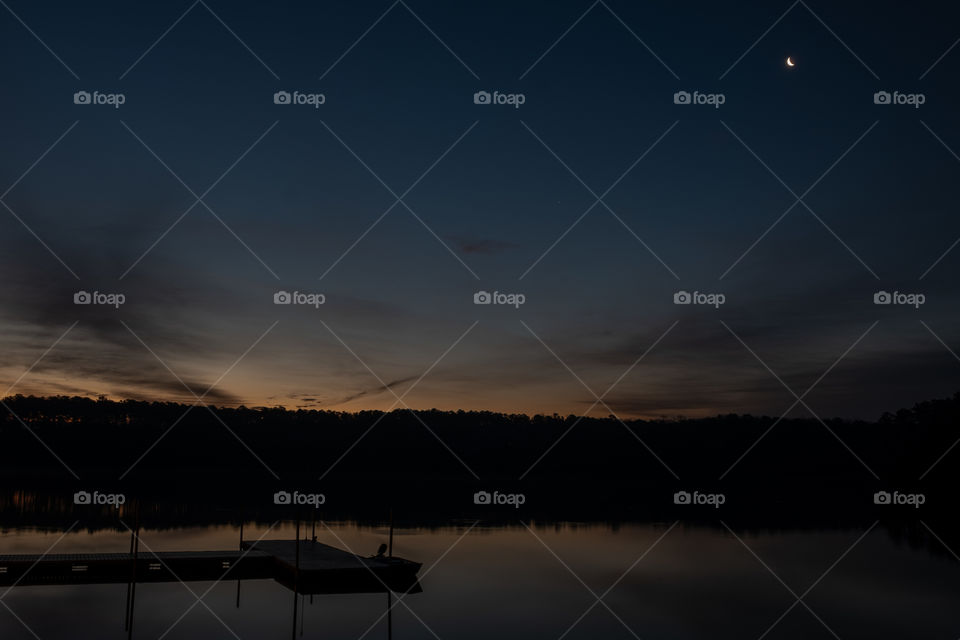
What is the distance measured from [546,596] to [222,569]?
13997mm

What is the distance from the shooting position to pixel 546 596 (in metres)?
36.7

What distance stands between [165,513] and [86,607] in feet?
142

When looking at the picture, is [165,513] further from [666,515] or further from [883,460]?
[883,460]

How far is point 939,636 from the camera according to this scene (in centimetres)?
3109

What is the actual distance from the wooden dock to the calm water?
0.61 metres

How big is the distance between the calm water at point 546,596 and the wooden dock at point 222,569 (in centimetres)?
61

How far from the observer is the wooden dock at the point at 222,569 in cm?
3017

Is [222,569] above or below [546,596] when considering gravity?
above

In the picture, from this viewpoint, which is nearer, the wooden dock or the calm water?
the calm water

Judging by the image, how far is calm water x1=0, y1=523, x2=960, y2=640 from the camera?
1130 inches

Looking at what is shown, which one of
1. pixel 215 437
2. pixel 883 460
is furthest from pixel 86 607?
pixel 215 437

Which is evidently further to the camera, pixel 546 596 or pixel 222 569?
pixel 546 596

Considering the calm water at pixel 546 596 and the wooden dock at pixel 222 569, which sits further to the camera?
the wooden dock at pixel 222 569

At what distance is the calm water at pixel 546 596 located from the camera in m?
28.7
